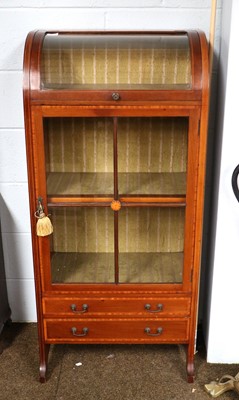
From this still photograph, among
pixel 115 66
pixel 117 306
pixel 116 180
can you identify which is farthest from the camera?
pixel 117 306

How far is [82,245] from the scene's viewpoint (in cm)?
212

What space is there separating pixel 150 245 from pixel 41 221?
1.67 feet

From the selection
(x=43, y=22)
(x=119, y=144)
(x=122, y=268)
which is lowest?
(x=122, y=268)

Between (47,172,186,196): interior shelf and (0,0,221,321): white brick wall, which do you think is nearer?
(47,172,186,196): interior shelf

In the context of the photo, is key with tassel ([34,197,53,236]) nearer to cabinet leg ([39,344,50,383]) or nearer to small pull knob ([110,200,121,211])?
small pull knob ([110,200,121,211])

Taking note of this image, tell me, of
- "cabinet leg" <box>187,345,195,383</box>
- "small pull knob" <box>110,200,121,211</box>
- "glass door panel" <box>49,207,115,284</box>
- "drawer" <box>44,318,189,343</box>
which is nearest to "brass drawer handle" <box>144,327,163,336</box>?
"drawer" <box>44,318,189,343</box>

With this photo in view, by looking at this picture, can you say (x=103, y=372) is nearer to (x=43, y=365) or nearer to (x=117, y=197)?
(x=43, y=365)

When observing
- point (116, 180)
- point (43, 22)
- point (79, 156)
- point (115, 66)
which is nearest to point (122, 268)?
point (116, 180)

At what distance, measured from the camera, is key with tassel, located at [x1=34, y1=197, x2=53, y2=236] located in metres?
1.87

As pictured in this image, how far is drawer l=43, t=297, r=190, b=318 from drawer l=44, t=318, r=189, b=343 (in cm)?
4

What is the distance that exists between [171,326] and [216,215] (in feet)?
1.69

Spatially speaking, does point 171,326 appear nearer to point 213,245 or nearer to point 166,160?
point 213,245

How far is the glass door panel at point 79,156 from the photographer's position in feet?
6.07

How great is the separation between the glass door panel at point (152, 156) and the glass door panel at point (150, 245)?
93 mm
